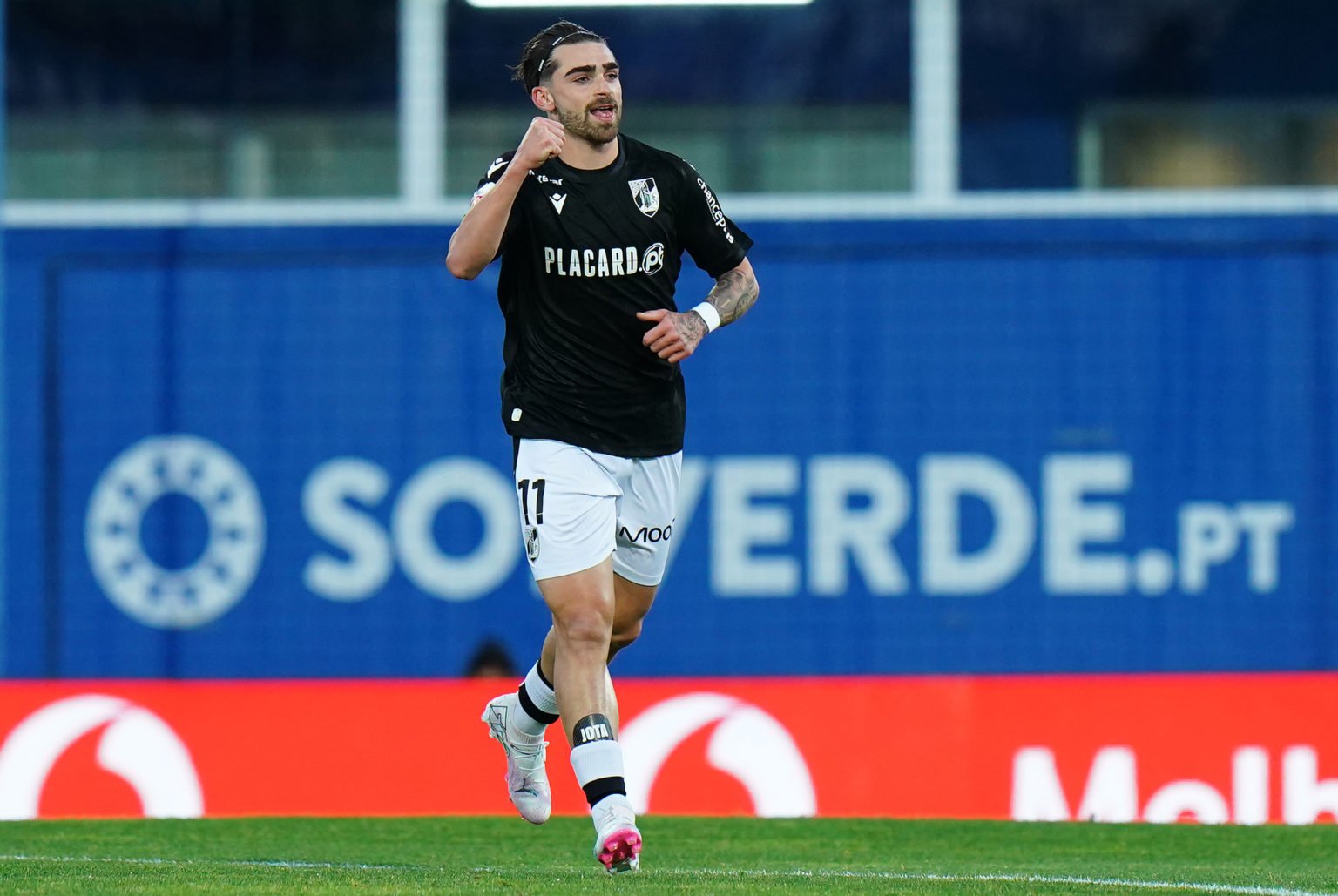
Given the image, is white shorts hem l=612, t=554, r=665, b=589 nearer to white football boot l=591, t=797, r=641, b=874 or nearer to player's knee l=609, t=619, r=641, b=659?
player's knee l=609, t=619, r=641, b=659

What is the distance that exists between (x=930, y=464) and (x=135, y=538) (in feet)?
16.2

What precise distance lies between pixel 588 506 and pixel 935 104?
8.43 metres

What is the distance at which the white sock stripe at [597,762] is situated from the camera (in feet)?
18.8

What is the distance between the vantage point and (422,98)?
1412cm

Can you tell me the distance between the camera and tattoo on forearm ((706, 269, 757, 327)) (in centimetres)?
636

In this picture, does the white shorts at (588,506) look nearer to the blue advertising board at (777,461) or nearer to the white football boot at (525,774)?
the white football boot at (525,774)

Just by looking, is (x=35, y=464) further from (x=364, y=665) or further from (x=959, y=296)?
(x=959, y=296)

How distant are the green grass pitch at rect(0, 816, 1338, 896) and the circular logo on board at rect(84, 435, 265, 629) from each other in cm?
530

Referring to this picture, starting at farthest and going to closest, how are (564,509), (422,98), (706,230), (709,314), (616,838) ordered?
1. (422,98)
2. (706,230)
3. (709,314)
4. (564,509)
5. (616,838)

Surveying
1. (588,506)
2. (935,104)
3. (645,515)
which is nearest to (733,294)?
(645,515)

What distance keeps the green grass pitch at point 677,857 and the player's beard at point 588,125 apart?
6.52 ft

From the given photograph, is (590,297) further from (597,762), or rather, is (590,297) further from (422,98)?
(422,98)

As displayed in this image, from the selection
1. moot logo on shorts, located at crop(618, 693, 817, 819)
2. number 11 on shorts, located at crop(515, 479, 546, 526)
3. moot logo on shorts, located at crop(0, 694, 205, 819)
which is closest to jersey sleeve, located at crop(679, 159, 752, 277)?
number 11 on shorts, located at crop(515, 479, 546, 526)

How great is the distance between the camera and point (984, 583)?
13.6 meters
